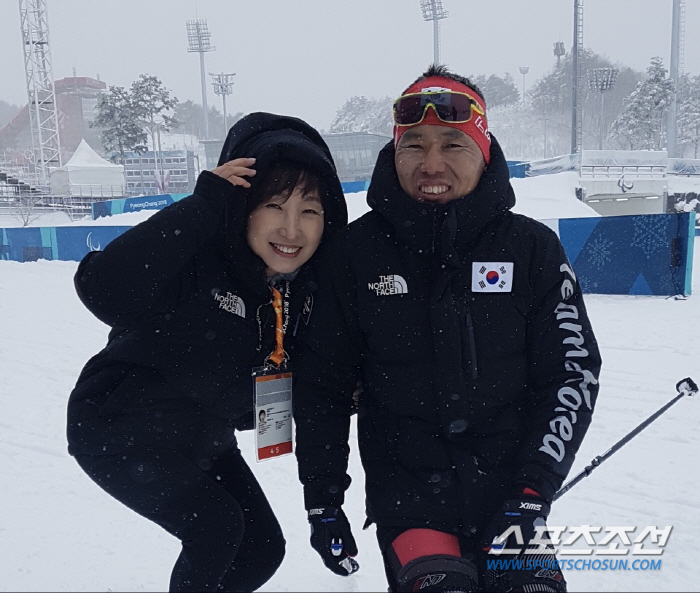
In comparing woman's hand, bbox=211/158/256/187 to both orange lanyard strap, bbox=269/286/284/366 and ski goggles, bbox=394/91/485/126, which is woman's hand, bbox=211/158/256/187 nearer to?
orange lanyard strap, bbox=269/286/284/366

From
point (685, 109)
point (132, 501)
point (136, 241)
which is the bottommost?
point (132, 501)

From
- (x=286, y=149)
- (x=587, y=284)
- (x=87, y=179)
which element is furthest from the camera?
(x=87, y=179)

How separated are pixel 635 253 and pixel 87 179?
35119 mm

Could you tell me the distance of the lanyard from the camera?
7.39 feet

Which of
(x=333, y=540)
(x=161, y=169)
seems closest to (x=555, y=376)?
(x=333, y=540)

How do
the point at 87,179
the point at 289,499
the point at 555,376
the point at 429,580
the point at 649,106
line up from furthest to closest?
1. the point at 649,106
2. the point at 87,179
3. the point at 289,499
4. the point at 555,376
5. the point at 429,580

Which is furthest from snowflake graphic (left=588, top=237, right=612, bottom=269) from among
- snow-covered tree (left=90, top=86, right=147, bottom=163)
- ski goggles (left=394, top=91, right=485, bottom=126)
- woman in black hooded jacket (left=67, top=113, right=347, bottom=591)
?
snow-covered tree (left=90, top=86, right=147, bottom=163)

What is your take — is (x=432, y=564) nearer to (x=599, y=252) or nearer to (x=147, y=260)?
(x=147, y=260)

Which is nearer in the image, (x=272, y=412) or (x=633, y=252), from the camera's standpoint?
(x=272, y=412)

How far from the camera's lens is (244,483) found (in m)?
2.48

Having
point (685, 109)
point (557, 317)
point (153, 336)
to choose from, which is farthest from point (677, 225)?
point (685, 109)

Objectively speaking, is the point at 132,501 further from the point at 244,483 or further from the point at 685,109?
the point at 685,109

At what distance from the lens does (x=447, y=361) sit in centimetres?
189

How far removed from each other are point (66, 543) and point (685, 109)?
74.8m
